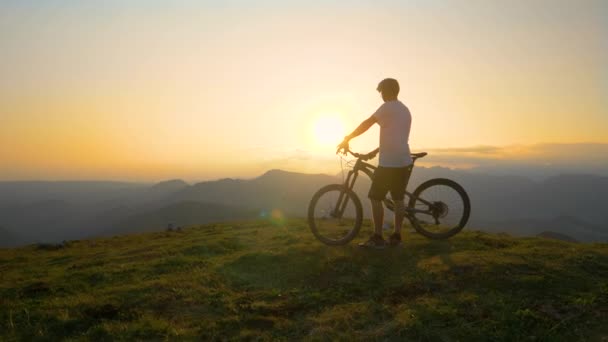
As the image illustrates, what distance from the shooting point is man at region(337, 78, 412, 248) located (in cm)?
927

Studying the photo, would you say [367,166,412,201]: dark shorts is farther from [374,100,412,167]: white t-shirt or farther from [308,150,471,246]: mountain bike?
[308,150,471,246]: mountain bike

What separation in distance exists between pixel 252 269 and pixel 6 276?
870cm

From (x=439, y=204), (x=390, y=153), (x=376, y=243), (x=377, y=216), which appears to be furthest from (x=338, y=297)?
(x=439, y=204)

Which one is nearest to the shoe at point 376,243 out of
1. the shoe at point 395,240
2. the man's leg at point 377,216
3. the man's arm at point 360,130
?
the man's leg at point 377,216

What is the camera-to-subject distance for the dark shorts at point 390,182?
950 cm

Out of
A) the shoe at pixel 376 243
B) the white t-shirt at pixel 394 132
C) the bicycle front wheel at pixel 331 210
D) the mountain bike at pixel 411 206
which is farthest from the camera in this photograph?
the bicycle front wheel at pixel 331 210

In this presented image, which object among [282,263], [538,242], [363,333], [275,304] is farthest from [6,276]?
[538,242]

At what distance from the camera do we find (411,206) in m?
10.5

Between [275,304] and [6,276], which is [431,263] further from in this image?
[6,276]

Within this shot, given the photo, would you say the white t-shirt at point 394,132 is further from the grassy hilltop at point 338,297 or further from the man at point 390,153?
the grassy hilltop at point 338,297

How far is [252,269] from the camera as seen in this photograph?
9.55 meters

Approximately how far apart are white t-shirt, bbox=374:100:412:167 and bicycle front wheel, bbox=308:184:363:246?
65.4 inches

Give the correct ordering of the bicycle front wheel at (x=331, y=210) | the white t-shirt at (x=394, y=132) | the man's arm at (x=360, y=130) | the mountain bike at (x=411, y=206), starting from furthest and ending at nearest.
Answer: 1. the bicycle front wheel at (x=331, y=210)
2. the mountain bike at (x=411, y=206)
3. the man's arm at (x=360, y=130)
4. the white t-shirt at (x=394, y=132)

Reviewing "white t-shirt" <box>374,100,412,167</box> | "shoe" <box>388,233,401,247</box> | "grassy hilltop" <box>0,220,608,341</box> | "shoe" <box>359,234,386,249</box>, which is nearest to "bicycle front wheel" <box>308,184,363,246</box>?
"grassy hilltop" <box>0,220,608,341</box>
